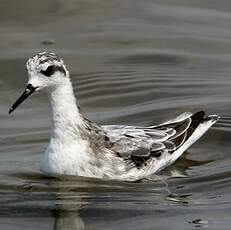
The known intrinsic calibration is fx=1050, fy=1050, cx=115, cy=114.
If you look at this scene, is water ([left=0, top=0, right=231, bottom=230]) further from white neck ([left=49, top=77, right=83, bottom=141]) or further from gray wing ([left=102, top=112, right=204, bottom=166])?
white neck ([left=49, top=77, right=83, bottom=141])

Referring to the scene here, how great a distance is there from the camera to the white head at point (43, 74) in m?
12.4

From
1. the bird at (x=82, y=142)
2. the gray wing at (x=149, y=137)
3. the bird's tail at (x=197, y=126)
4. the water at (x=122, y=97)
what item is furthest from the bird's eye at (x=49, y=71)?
the bird's tail at (x=197, y=126)

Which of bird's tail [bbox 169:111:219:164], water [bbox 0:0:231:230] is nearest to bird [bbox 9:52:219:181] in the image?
water [bbox 0:0:231:230]

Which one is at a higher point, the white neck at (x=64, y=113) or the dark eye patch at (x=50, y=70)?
the dark eye patch at (x=50, y=70)

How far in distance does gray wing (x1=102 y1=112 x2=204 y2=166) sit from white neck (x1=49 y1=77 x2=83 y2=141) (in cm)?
48

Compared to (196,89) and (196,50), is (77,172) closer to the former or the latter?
(196,89)

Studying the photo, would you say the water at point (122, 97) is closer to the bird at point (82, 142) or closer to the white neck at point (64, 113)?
the bird at point (82, 142)

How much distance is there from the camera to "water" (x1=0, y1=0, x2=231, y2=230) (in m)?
11.0

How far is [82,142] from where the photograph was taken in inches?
499

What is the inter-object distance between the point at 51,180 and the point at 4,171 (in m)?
0.62

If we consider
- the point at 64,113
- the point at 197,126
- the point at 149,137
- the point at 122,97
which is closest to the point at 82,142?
the point at 64,113

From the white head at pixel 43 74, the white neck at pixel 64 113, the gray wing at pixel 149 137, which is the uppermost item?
the white head at pixel 43 74

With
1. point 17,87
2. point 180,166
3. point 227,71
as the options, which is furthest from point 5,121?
point 227,71

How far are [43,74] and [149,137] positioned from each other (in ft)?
5.79
